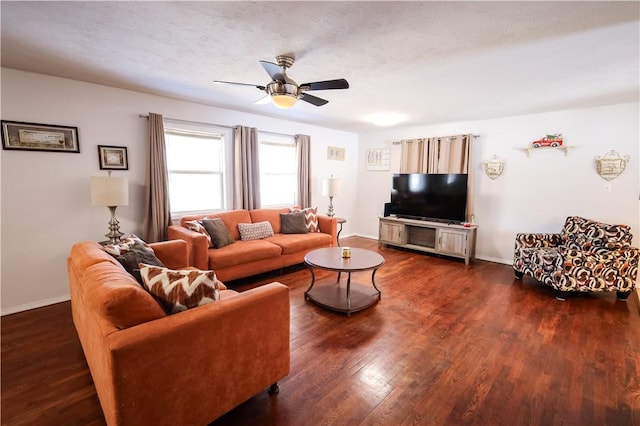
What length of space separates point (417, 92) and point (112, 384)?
3658 mm

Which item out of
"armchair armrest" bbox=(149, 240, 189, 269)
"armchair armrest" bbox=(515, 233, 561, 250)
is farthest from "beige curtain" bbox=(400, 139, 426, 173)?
"armchair armrest" bbox=(149, 240, 189, 269)

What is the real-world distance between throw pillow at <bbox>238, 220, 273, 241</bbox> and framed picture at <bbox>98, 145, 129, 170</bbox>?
1.62 metres

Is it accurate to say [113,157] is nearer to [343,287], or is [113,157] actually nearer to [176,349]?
[176,349]

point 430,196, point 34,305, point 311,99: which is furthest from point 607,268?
point 34,305

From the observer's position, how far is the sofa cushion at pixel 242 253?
346cm

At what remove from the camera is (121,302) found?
132cm

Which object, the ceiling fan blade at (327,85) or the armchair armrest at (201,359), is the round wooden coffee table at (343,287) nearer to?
the armchair armrest at (201,359)

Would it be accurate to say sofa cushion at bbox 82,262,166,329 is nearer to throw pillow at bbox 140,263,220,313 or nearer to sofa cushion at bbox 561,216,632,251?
throw pillow at bbox 140,263,220,313

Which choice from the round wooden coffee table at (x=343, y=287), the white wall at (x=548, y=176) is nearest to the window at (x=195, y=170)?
the round wooden coffee table at (x=343, y=287)

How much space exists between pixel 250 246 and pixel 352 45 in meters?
2.61

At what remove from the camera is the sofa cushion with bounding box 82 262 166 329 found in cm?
131

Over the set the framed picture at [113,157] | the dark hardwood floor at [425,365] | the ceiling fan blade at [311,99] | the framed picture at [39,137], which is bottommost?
the dark hardwood floor at [425,365]

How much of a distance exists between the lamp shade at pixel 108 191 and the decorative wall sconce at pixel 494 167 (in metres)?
5.19

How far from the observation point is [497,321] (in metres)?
2.87
